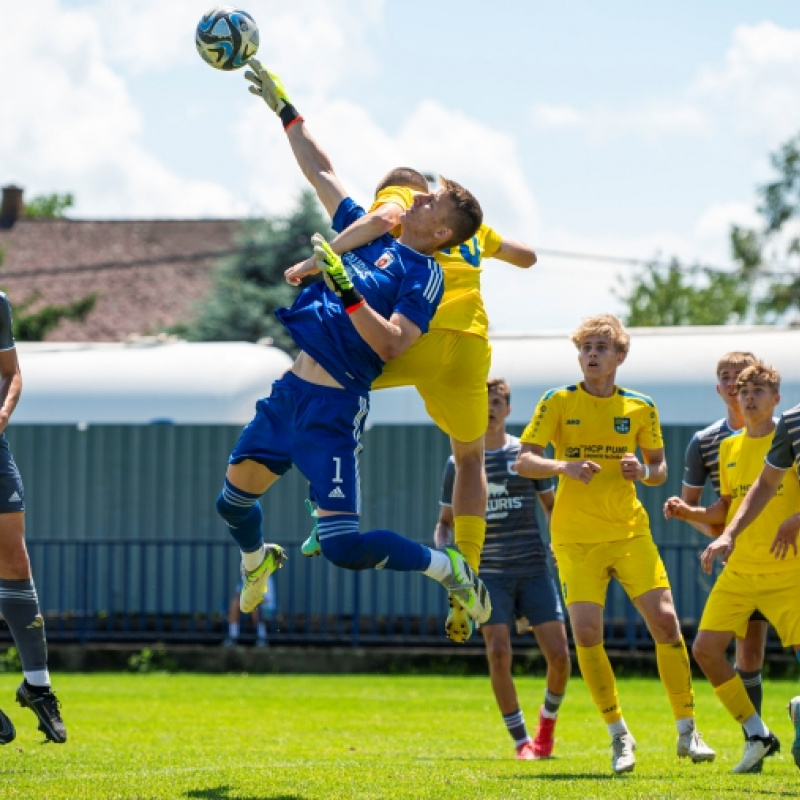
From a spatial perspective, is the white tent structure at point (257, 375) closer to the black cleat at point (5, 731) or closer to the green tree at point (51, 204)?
the black cleat at point (5, 731)

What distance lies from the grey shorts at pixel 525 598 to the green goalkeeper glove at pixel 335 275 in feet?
13.2

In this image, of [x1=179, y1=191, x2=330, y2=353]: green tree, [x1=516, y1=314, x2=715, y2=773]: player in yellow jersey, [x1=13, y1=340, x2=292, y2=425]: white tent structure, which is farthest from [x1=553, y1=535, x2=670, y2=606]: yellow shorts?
[x1=179, y1=191, x2=330, y2=353]: green tree

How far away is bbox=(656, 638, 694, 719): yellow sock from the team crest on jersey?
3205 mm

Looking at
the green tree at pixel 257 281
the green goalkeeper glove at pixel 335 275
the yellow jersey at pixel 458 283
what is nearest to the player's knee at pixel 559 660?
the yellow jersey at pixel 458 283

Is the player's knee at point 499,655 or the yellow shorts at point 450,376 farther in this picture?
the player's knee at point 499,655

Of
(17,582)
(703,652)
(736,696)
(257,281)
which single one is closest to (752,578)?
(703,652)

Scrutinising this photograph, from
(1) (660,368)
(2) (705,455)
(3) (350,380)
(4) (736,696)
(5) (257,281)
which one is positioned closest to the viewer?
(3) (350,380)

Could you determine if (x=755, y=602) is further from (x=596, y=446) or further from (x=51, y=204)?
(x=51, y=204)

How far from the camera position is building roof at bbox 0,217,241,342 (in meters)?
49.1

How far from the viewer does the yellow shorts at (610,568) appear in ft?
28.8

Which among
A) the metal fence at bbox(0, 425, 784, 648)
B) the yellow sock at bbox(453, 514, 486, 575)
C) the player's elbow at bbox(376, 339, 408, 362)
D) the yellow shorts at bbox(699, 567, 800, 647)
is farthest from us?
the metal fence at bbox(0, 425, 784, 648)

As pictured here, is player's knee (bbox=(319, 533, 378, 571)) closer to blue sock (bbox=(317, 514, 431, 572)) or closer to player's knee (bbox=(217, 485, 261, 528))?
blue sock (bbox=(317, 514, 431, 572))

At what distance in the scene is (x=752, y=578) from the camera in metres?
8.54

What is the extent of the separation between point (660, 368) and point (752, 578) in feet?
27.2
